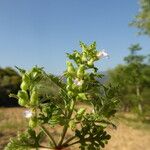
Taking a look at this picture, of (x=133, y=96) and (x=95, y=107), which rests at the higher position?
(x=133, y=96)

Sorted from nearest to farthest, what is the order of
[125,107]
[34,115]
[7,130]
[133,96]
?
[34,115] < [7,130] < [133,96] < [125,107]

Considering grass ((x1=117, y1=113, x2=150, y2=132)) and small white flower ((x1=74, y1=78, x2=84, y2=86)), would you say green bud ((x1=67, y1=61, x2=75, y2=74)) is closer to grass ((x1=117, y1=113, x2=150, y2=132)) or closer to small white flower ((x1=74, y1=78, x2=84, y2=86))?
small white flower ((x1=74, y1=78, x2=84, y2=86))

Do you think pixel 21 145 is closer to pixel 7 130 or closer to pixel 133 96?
pixel 7 130

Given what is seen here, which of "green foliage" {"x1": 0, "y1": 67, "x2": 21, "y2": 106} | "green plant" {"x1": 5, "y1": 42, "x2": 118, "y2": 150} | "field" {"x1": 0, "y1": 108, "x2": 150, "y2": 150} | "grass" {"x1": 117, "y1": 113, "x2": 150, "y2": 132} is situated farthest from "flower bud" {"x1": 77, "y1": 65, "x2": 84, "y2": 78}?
"green foliage" {"x1": 0, "y1": 67, "x2": 21, "y2": 106}

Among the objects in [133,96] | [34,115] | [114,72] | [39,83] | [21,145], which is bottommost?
[21,145]

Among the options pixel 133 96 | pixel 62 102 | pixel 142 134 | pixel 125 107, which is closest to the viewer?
pixel 62 102

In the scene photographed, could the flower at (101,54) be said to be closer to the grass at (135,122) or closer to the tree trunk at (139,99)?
the grass at (135,122)

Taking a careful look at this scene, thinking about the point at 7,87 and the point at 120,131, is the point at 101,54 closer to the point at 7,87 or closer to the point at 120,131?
→ the point at 120,131

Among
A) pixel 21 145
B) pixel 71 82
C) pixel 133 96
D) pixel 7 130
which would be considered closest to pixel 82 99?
pixel 71 82
